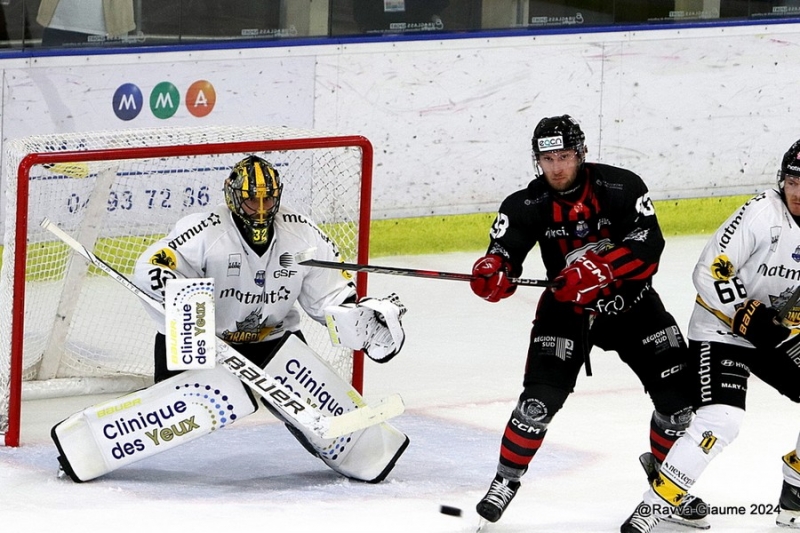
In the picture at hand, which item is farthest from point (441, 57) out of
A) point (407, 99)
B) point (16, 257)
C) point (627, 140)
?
point (16, 257)

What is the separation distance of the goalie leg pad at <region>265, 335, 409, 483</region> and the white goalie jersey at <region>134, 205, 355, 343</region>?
0.12 metres

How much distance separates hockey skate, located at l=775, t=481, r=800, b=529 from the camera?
13.3 ft

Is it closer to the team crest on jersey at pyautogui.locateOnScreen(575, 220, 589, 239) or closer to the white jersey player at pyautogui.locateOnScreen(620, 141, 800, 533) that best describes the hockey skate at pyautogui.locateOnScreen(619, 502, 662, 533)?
the white jersey player at pyautogui.locateOnScreen(620, 141, 800, 533)

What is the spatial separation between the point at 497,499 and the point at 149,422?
928mm

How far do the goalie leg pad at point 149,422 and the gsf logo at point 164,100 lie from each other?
2.31 metres

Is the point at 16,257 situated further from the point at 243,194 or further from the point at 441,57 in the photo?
the point at 441,57

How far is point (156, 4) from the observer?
6.42 metres

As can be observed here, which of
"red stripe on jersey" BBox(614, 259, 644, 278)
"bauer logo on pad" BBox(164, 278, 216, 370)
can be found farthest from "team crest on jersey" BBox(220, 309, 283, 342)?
"red stripe on jersey" BBox(614, 259, 644, 278)

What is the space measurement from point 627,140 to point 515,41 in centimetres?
74

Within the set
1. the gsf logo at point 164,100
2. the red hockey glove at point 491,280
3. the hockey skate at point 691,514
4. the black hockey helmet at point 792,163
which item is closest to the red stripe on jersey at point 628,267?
the red hockey glove at point 491,280

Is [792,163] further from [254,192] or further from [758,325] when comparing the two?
[254,192]

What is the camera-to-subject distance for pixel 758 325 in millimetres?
3801

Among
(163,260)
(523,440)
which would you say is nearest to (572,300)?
(523,440)

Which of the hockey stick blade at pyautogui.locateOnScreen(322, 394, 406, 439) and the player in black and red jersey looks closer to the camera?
the player in black and red jersey
